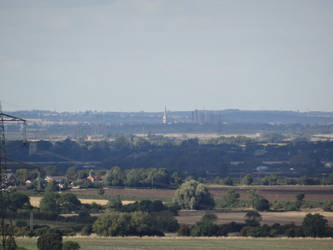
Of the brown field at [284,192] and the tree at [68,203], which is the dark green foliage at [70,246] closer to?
the tree at [68,203]

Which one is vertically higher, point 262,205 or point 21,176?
point 21,176

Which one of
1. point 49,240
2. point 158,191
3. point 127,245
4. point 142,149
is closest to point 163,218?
point 127,245

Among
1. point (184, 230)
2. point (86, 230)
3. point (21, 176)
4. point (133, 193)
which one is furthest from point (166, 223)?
point (21, 176)

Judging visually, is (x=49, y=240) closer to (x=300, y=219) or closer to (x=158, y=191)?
(x=300, y=219)

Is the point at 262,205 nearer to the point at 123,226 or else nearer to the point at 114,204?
the point at 114,204

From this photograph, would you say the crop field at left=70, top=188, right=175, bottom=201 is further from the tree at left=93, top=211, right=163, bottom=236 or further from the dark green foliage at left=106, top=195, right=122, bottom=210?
the tree at left=93, top=211, right=163, bottom=236

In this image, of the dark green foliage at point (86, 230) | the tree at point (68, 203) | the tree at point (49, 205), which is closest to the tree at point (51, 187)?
the tree at point (68, 203)
